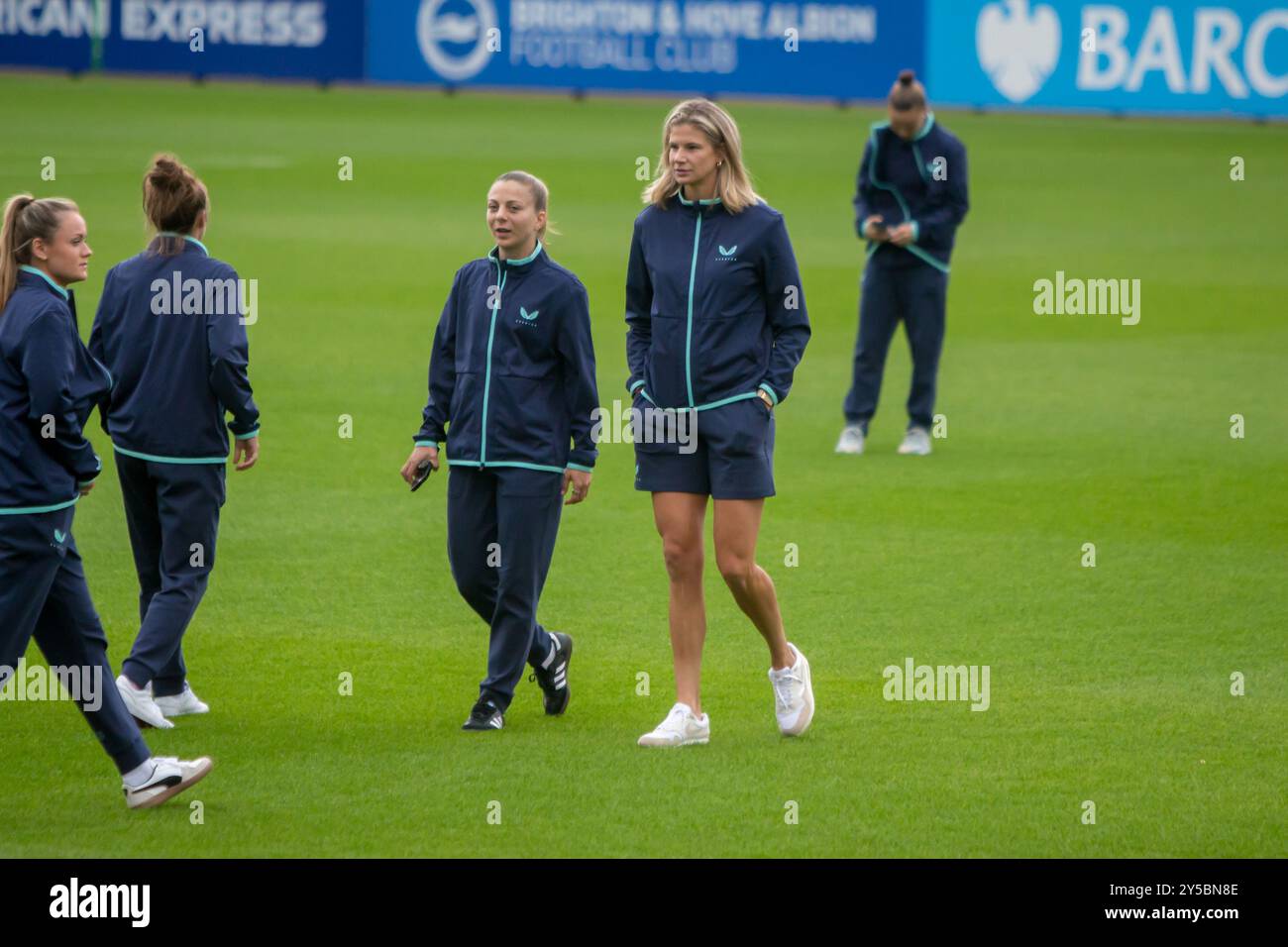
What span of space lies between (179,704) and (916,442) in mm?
7145

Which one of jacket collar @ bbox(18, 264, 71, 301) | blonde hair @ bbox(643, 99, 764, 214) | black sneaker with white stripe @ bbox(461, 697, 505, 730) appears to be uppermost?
blonde hair @ bbox(643, 99, 764, 214)

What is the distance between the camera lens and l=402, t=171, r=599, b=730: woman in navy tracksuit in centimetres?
727

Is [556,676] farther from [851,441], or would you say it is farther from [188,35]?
[188,35]

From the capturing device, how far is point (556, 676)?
25.2ft

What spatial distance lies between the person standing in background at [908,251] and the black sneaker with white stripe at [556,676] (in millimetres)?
6053

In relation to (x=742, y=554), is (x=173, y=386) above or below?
above

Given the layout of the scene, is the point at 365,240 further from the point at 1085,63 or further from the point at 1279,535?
the point at 1085,63

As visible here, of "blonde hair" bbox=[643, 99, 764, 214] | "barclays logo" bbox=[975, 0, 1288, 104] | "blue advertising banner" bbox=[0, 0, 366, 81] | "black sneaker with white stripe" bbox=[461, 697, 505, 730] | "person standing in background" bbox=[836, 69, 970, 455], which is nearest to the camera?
"blonde hair" bbox=[643, 99, 764, 214]

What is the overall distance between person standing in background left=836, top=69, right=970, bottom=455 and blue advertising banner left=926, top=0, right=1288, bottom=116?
77.4 ft

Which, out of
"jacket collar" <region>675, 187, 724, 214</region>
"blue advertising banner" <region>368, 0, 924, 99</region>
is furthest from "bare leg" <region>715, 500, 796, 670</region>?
"blue advertising banner" <region>368, 0, 924, 99</region>

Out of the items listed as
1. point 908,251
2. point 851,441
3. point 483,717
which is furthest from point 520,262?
point 908,251

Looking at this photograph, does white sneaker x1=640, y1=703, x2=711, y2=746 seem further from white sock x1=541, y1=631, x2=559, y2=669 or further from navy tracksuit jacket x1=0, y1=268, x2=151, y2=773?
navy tracksuit jacket x1=0, y1=268, x2=151, y2=773
